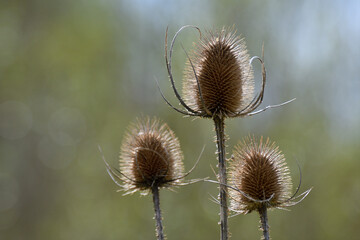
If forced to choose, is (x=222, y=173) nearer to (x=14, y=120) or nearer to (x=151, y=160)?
(x=151, y=160)

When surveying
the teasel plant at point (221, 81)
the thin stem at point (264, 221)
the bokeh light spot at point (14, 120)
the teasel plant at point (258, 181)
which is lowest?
the thin stem at point (264, 221)

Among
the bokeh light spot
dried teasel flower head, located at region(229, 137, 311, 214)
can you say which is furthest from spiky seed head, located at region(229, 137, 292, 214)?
the bokeh light spot

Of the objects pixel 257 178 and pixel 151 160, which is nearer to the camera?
pixel 257 178

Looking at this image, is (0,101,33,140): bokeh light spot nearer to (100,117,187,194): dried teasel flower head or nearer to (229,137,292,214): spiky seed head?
(100,117,187,194): dried teasel flower head

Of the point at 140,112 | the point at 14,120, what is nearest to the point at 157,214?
the point at 140,112

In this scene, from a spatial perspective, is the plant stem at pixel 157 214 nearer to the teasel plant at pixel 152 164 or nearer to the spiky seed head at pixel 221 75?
the teasel plant at pixel 152 164

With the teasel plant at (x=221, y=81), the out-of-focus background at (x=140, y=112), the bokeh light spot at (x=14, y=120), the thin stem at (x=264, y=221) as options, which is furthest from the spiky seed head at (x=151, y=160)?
the bokeh light spot at (x=14, y=120)

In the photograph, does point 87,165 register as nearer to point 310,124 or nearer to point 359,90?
point 310,124

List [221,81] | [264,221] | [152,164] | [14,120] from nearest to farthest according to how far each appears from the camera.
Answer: [264,221]
[221,81]
[152,164]
[14,120]
